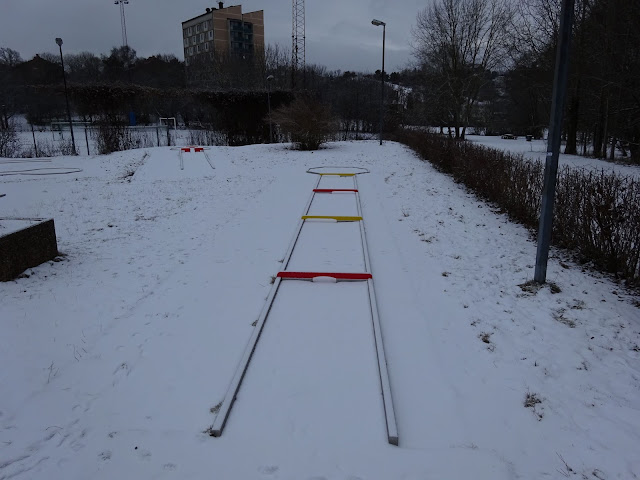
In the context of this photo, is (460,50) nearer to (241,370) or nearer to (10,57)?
(241,370)

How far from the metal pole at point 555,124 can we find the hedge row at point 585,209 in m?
0.89

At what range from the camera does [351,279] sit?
5.53 m

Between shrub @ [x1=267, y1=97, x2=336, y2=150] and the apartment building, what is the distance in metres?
68.8

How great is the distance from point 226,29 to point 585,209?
95.0 m

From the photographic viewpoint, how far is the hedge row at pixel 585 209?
197 inches

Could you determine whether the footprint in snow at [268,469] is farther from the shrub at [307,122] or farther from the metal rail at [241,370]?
the shrub at [307,122]

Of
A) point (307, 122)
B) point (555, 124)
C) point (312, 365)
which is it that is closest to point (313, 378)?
point (312, 365)

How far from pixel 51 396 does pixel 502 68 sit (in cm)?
3523

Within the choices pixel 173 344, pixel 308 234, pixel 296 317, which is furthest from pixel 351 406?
pixel 308 234

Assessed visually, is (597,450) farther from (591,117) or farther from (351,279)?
(591,117)

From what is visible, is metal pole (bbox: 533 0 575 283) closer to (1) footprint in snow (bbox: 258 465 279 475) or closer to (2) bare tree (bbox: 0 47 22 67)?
(1) footprint in snow (bbox: 258 465 279 475)

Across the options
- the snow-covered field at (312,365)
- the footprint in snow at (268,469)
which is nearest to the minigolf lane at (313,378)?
the snow-covered field at (312,365)

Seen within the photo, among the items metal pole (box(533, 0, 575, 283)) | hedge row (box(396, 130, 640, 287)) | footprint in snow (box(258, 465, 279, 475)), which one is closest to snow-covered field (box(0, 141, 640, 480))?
footprint in snow (box(258, 465, 279, 475))

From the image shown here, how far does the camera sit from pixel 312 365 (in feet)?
12.2
